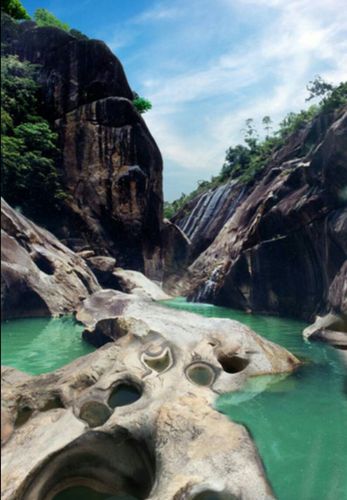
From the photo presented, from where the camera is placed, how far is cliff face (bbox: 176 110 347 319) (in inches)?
508

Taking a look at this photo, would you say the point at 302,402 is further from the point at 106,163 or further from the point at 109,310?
the point at 106,163

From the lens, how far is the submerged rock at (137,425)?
193 cm

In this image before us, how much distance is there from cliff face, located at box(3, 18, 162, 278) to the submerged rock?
2.84 meters

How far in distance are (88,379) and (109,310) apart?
0.68 meters

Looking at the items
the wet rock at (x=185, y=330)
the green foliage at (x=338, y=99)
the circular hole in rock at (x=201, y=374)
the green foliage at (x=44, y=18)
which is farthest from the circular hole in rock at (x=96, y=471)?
the green foliage at (x=338, y=99)

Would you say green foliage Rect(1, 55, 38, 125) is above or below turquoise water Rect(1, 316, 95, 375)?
above

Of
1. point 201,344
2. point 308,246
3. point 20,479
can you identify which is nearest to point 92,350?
point 20,479

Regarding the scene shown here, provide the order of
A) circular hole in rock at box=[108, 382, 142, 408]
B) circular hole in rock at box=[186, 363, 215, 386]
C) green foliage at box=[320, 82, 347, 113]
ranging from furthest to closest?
1. green foliage at box=[320, 82, 347, 113]
2. circular hole in rock at box=[186, 363, 215, 386]
3. circular hole in rock at box=[108, 382, 142, 408]

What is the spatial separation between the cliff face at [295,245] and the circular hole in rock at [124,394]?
9950 millimetres

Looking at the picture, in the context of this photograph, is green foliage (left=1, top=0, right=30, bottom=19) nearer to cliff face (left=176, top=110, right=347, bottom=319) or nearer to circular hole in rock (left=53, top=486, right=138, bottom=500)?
circular hole in rock (left=53, top=486, right=138, bottom=500)

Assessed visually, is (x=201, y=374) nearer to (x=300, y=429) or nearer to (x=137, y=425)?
(x=137, y=425)

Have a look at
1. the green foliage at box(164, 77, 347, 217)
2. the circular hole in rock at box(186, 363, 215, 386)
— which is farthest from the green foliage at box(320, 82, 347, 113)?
the circular hole in rock at box(186, 363, 215, 386)

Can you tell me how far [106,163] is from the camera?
6816mm

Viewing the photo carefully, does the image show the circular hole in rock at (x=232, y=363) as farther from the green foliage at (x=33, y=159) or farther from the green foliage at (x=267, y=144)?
the green foliage at (x=267, y=144)
